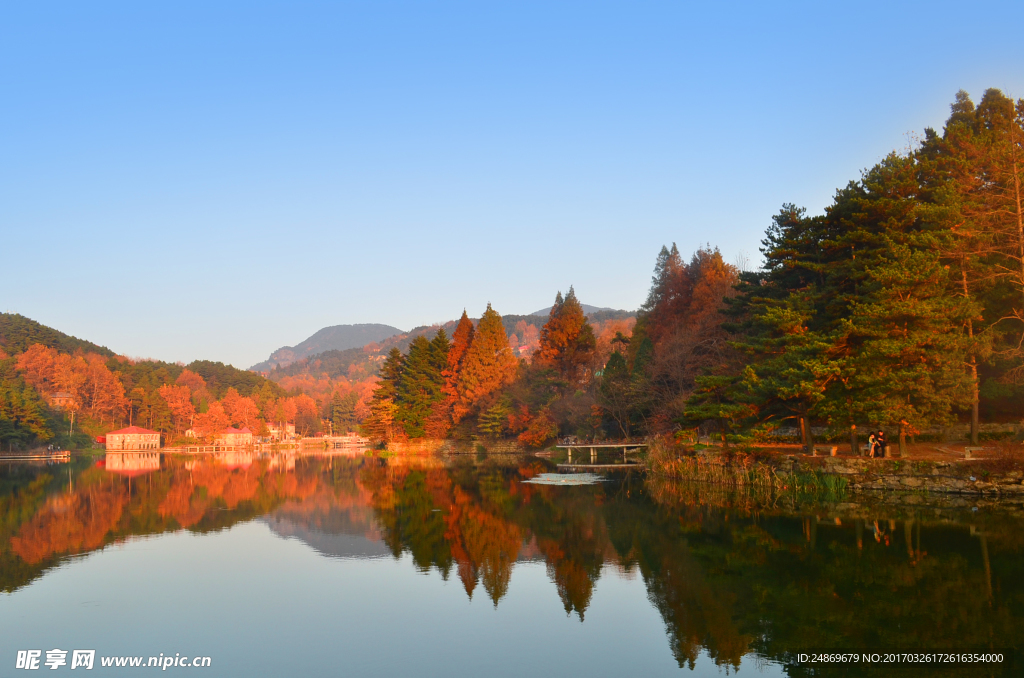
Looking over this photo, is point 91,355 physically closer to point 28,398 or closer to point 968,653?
point 28,398

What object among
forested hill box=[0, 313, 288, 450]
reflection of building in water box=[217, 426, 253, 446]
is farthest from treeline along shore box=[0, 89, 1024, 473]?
reflection of building in water box=[217, 426, 253, 446]

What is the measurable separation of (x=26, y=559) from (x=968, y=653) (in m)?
16.4

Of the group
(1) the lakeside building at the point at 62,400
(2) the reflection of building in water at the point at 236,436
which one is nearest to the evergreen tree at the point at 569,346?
(2) the reflection of building in water at the point at 236,436

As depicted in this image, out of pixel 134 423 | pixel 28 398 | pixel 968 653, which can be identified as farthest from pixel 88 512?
pixel 134 423

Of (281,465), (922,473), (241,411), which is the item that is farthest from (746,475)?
(241,411)

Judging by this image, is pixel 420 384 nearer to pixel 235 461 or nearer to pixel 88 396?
pixel 235 461

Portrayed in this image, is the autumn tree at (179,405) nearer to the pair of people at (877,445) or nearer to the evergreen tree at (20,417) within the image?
the evergreen tree at (20,417)

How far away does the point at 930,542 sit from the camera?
488 inches

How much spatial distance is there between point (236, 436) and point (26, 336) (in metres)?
29.4

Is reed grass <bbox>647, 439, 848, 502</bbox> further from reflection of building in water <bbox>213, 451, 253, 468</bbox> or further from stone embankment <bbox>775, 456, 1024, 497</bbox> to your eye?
reflection of building in water <bbox>213, 451, 253, 468</bbox>

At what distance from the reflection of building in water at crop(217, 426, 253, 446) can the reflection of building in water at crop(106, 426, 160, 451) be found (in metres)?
8.27

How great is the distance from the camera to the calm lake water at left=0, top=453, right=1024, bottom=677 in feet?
25.0

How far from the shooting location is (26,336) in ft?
270

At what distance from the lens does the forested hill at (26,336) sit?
80750 mm
